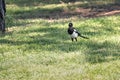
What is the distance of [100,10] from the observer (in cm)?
3150

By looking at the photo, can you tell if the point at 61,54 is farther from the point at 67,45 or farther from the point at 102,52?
the point at 67,45

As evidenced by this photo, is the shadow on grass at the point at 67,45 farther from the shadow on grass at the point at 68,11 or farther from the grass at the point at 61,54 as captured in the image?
the shadow on grass at the point at 68,11

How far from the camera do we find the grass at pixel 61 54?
496 inches

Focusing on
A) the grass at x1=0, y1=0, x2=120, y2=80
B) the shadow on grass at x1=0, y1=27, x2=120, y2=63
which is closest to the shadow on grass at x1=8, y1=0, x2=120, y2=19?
the grass at x1=0, y1=0, x2=120, y2=80

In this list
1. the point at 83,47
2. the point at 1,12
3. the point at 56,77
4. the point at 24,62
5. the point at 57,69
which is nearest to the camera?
the point at 56,77

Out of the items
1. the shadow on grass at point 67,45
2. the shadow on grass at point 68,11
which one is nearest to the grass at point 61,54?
the shadow on grass at point 67,45

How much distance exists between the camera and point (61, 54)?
15.3 meters

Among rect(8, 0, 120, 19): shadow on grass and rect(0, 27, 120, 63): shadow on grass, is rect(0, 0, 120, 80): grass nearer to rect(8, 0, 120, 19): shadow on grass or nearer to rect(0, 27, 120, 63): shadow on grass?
rect(0, 27, 120, 63): shadow on grass

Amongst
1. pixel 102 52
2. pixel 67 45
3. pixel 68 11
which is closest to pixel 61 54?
pixel 102 52

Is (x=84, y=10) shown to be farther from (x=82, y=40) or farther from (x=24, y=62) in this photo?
(x=24, y=62)

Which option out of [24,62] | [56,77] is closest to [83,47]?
[24,62]

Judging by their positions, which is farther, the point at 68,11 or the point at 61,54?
the point at 68,11

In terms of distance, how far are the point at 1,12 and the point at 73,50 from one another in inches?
308

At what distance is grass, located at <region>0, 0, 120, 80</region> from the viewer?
496 inches
